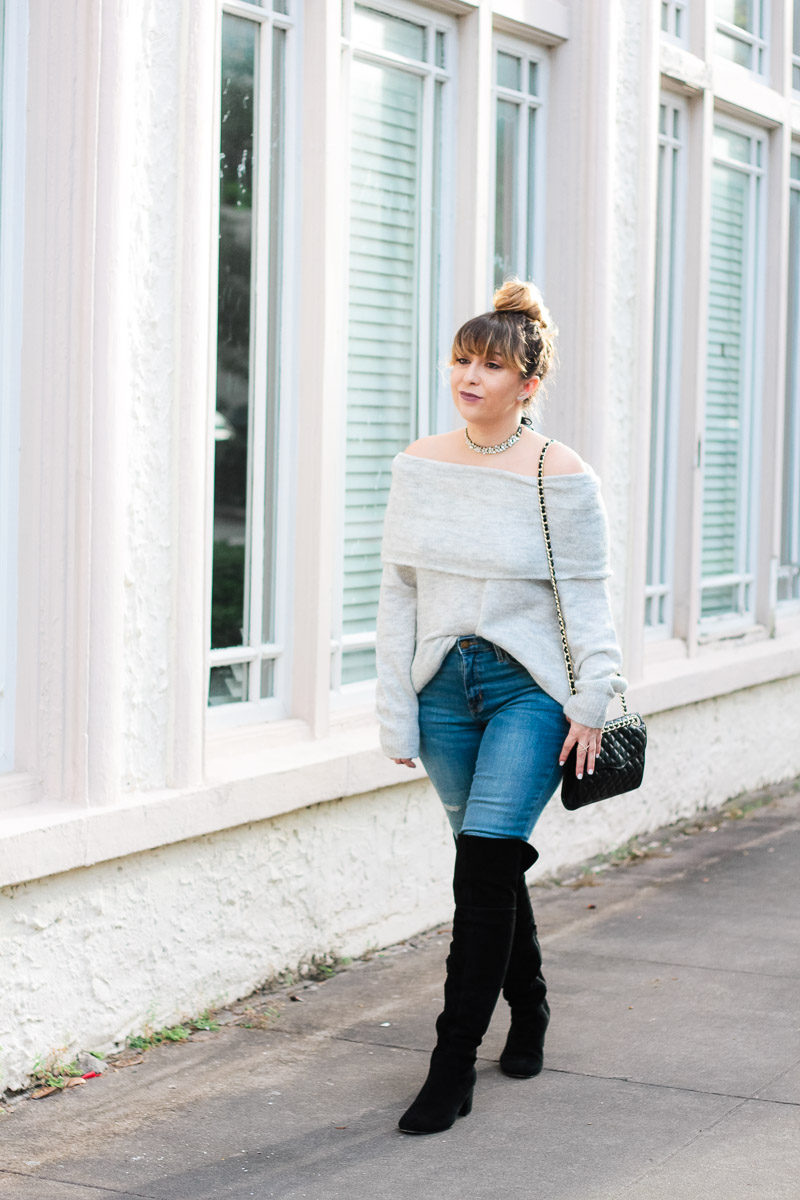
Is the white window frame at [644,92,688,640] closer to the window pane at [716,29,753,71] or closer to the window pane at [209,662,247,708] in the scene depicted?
the window pane at [716,29,753,71]

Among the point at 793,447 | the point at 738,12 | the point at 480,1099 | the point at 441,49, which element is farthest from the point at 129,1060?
the point at 793,447

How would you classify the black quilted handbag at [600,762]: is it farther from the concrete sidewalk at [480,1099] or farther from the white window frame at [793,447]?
the white window frame at [793,447]

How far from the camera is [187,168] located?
4.78 m

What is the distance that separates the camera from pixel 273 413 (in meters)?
5.58

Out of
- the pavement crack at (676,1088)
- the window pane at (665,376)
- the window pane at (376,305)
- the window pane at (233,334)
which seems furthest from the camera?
the window pane at (665,376)

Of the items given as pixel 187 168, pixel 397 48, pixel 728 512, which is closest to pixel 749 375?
pixel 728 512

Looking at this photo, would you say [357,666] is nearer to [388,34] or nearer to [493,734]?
[493,734]

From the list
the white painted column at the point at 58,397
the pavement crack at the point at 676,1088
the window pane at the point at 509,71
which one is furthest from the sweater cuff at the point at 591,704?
the window pane at the point at 509,71

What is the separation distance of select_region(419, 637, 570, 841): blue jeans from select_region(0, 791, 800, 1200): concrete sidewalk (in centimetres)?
74

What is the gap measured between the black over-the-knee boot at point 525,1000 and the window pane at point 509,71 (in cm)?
358

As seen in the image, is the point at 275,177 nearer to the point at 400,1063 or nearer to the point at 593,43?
the point at 593,43

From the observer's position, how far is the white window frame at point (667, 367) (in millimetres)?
8086

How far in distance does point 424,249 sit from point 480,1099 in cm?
315

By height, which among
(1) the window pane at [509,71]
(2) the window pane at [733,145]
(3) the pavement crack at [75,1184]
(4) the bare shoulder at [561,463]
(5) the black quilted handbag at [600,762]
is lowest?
(3) the pavement crack at [75,1184]
